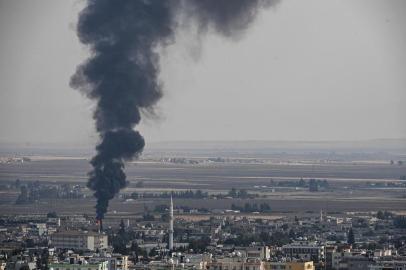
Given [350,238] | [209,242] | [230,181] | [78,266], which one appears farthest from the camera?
[230,181]

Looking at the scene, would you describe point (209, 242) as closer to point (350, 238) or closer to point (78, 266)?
point (350, 238)

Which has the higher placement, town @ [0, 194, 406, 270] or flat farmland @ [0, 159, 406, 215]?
flat farmland @ [0, 159, 406, 215]

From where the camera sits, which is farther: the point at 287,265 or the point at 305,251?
the point at 305,251

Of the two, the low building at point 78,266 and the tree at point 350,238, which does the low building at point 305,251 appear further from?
the low building at point 78,266

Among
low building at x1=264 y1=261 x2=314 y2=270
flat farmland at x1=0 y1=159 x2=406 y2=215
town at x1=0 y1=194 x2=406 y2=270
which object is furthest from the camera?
flat farmland at x1=0 y1=159 x2=406 y2=215

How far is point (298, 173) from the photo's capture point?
15075 cm

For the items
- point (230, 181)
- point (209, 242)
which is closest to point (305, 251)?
point (209, 242)

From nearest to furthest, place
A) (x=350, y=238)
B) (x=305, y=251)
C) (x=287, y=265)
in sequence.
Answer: (x=287, y=265) → (x=305, y=251) → (x=350, y=238)

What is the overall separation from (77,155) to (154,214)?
96097 mm

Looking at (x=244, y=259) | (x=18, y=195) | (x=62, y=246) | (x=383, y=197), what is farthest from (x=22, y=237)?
(x=383, y=197)

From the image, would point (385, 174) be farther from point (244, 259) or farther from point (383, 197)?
point (244, 259)

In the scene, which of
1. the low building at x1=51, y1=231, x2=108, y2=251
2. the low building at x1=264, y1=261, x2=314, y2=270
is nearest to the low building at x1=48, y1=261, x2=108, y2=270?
the low building at x1=264, y1=261, x2=314, y2=270

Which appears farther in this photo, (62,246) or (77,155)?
(77,155)

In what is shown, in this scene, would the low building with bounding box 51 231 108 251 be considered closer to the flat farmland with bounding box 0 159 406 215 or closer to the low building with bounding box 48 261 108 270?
the low building with bounding box 48 261 108 270
